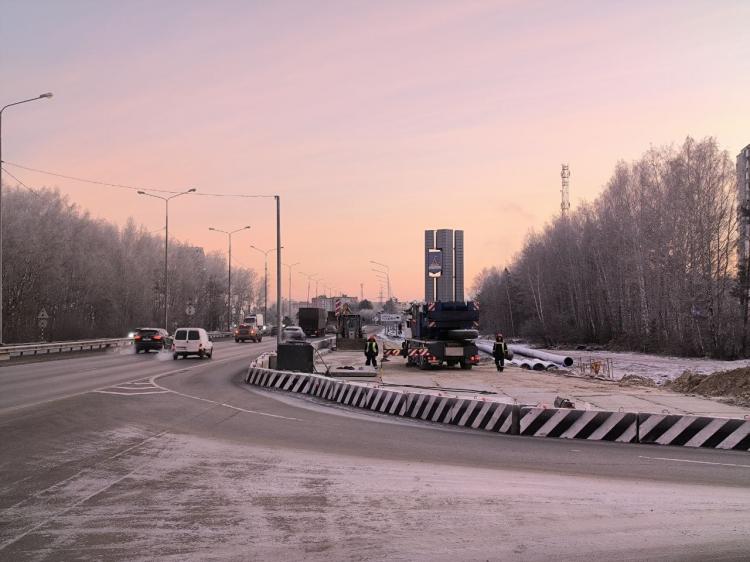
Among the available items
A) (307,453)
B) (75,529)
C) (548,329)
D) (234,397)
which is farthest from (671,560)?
(548,329)

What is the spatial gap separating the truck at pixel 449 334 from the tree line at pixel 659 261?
2635 centimetres

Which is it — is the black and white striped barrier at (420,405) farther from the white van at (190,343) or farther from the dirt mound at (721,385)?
the white van at (190,343)

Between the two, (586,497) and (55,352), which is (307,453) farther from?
(55,352)

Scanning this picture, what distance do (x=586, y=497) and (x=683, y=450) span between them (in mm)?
5098

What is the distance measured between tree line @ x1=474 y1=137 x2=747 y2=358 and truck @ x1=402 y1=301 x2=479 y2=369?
2635 centimetres

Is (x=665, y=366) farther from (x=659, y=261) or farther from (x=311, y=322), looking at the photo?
Result: (x=311, y=322)

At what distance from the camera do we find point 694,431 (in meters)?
12.6

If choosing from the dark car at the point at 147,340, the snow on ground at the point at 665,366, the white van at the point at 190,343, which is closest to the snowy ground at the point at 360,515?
the snow on ground at the point at 665,366

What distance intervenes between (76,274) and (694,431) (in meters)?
70.7

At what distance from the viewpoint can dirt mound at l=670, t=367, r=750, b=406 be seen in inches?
819

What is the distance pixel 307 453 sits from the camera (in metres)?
10.9

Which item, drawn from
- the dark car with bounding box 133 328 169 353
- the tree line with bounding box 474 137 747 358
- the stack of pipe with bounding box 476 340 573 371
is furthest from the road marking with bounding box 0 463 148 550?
the tree line with bounding box 474 137 747 358

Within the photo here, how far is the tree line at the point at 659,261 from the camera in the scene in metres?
50.4

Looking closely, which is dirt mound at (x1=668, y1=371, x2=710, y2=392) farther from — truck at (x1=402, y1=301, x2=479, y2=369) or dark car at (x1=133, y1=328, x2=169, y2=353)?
dark car at (x1=133, y1=328, x2=169, y2=353)
